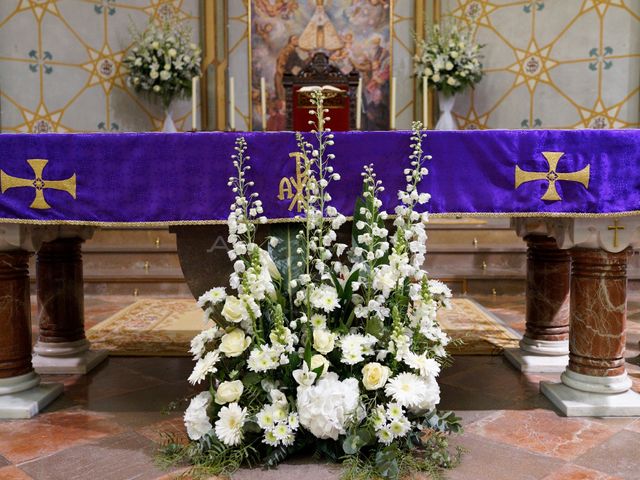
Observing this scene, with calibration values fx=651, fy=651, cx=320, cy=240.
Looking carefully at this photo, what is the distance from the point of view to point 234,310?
208 centimetres

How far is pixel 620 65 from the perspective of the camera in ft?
21.9

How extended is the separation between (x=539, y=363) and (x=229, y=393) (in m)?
1.73

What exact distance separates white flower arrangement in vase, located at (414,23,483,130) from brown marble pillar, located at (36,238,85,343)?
14.1 ft

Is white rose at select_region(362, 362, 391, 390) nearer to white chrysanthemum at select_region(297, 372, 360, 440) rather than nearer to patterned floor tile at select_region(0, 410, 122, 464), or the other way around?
white chrysanthemum at select_region(297, 372, 360, 440)

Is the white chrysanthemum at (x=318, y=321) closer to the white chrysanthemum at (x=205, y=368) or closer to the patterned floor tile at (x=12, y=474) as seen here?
the white chrysanthemum at (x=205, y=368)

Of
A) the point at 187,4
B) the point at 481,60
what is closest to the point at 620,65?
the point at 481,60

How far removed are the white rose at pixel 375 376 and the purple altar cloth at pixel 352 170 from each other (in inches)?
23.3

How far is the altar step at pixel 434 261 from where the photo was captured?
5547 millimetres

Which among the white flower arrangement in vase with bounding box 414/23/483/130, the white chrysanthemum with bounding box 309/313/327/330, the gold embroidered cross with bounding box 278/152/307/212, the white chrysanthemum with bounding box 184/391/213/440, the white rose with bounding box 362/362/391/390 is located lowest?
the white chrysanthemum with bounding box 184/391/213/440

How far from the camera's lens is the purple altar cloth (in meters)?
2.33

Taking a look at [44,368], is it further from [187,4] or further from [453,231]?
[187,4]

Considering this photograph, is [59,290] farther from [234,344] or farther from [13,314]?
[234,344]

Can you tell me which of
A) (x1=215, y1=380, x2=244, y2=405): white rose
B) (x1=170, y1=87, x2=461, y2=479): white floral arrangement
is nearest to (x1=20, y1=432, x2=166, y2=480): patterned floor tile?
(x1=170, y1=87, x2=461, y2=479): white floral arrangement

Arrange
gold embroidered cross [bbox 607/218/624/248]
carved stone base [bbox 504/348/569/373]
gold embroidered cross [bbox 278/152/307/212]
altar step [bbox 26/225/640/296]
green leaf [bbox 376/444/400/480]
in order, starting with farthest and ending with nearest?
altar step [bbox 26/225/640/296]
carved stone base [bbox 504/348/569/373]
gold embroidered cross [bbox 607/218/624/248]
gold embroidered cross [bbox 278/152/307/212]
green leaf [bbox 376/444/400/480]
